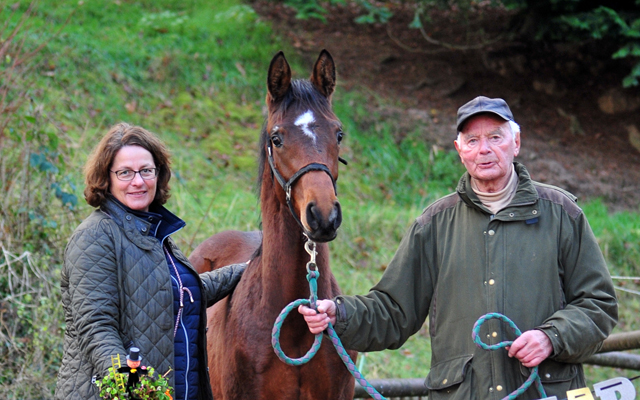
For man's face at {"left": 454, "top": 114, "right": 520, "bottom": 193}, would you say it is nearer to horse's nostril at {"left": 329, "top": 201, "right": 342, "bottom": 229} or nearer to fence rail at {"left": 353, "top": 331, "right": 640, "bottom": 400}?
horse's nostril at {"left": 329, "top": 201, "right": 342, "bottom": 229}

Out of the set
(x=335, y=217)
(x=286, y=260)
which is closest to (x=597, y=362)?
(x=286, y=260)

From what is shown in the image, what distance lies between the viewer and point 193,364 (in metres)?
3.02

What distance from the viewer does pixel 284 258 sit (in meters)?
3.29

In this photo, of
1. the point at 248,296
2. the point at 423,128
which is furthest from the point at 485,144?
the point at 423,128

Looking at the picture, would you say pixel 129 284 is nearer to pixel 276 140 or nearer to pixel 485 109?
pixel 276 140

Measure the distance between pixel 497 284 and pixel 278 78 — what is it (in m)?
1.46

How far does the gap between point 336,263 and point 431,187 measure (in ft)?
9.81

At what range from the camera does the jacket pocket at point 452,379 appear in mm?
2709

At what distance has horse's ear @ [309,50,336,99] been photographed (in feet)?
11.0

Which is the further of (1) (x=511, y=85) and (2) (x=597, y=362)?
(1) (x=511, y=85)

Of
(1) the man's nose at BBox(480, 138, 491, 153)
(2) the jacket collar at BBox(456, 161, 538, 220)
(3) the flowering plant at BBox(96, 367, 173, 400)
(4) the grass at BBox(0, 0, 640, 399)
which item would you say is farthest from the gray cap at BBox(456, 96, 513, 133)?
(4) the grass at BBox(0, 0, 640, 399)

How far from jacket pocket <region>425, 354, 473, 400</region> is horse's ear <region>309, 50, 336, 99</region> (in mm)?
1484

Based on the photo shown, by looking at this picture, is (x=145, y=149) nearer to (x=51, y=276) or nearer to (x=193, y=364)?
(x=193, y=364)

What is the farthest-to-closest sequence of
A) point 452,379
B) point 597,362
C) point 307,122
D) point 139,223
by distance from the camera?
point 597,362 → point 307,122 → point 139,223 → point 452,379
